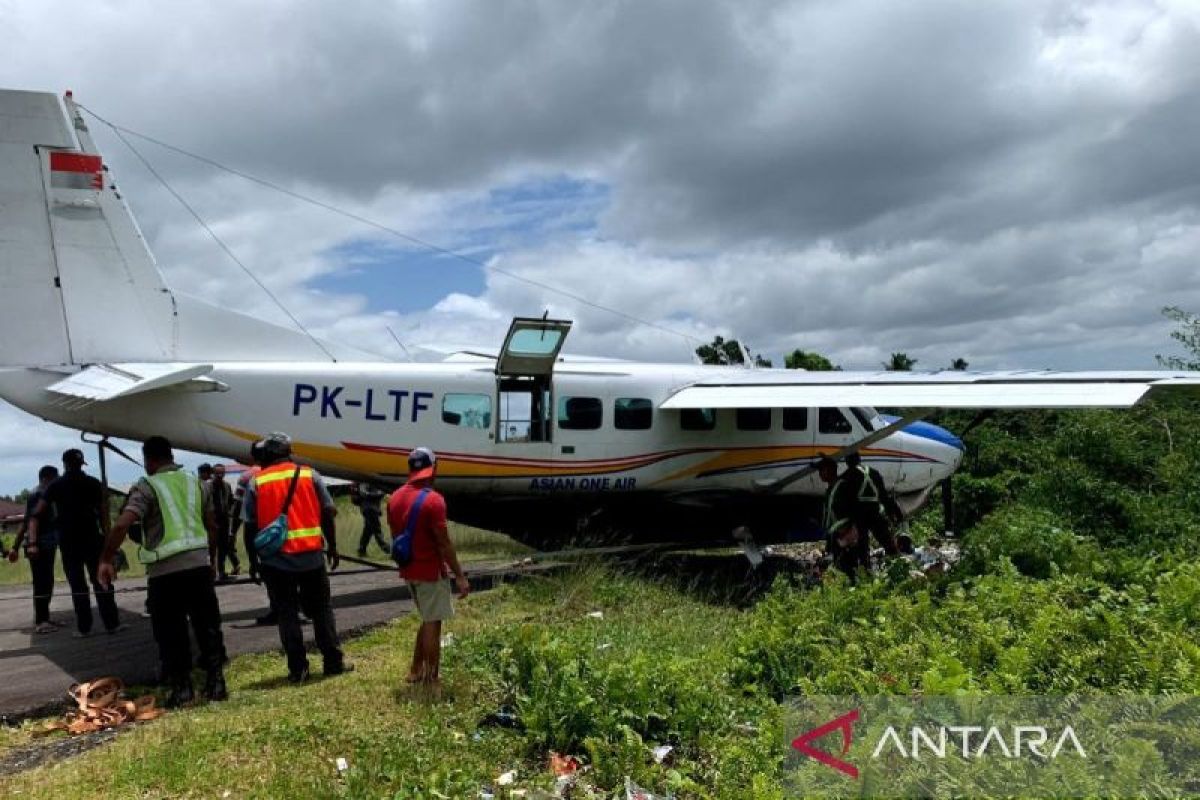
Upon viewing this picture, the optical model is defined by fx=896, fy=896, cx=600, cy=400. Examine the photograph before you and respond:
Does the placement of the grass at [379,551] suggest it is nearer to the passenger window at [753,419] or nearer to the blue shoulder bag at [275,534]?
the passenger window at [753,419]

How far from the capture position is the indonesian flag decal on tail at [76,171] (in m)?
10.3

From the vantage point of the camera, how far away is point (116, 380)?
32.9 ft

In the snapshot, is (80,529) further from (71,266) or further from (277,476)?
(277,476)

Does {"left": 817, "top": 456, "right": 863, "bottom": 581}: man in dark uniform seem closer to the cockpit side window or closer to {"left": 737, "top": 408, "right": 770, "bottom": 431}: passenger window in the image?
{"left": 737, "top": 408, "right": 770, "bottom": 431}: passenger window

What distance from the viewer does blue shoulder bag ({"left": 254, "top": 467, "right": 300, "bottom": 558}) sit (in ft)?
23.4

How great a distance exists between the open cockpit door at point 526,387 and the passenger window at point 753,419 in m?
2.85

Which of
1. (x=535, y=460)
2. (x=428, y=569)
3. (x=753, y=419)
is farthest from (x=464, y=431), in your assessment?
(x=428, y=569)

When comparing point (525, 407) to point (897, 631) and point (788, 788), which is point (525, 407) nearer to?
point (897, 631)

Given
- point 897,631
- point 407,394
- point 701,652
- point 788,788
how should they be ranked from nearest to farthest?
1. point 788,788
2. point 897,631
3. point 701,652
4. point 407,394

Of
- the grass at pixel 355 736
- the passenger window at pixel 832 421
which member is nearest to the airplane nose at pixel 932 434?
the passenger window at pixel 832 421

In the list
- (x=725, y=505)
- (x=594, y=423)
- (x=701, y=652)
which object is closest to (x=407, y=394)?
(x=594, y=423)

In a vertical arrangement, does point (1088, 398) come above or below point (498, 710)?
above

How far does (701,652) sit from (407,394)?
602 centimetres

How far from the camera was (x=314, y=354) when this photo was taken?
38.7 ft
